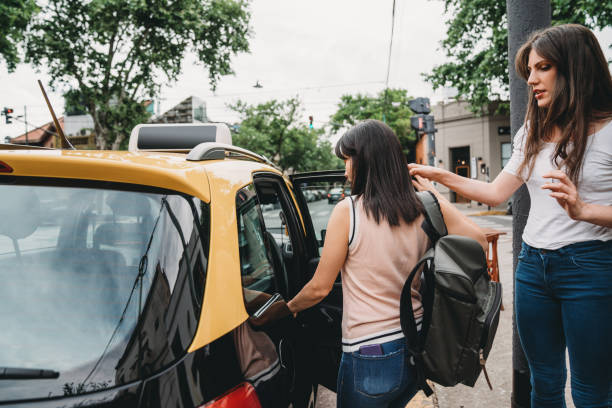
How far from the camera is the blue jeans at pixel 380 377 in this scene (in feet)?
5.38

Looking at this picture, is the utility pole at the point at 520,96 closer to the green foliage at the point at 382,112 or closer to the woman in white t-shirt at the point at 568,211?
the woman in white t-shirt at the point at 568,211

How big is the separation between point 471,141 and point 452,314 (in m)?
29.7

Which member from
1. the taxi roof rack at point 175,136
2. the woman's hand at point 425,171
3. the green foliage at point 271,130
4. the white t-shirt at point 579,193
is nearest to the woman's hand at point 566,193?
the white t-shirt at point 579,193

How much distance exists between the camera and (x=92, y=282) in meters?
1.26

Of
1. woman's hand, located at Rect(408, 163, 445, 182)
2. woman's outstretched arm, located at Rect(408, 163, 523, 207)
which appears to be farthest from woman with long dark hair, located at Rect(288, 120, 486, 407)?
woman's outstretched arm, located at Rect(408, 163, 523, 207)

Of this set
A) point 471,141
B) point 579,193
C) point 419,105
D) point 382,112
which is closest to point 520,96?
point 579,193

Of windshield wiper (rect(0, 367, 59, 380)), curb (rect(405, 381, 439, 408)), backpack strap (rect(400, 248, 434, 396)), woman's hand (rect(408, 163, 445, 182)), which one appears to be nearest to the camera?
windshield wiper (rect(0, 367, 59, 380))

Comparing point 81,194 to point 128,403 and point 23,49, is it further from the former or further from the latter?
point 23,49

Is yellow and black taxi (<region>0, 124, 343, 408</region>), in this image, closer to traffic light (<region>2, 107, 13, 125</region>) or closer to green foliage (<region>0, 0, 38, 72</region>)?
green foliage (<region>0, 0, 38, 72</region>)

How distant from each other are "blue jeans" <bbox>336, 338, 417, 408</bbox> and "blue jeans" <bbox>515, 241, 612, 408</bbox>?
0.64 meters

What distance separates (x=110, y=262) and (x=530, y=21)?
2.59 metres

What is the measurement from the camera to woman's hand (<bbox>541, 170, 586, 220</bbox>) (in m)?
1.55

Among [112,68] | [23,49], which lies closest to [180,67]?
[112,68]

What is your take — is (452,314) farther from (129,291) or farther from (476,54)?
(476,54)
